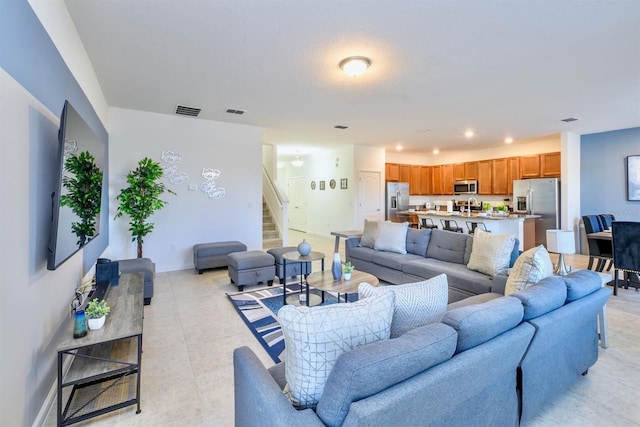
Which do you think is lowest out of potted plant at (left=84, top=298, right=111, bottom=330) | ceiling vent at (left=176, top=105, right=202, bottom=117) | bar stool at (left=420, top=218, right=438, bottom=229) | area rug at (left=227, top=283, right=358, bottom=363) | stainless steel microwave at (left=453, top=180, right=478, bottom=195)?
area rug at (left=227, top=283, right=358, bottom=363)

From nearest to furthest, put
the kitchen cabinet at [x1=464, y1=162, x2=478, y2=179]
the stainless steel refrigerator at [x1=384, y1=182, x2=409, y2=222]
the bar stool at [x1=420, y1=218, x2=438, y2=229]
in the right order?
the bar stool at [x1=420, y1=218, x2=438, y2=229]
the stainless steel refrigerator at [x1=384, y1=182, x2=409, y2=222]
the kitchen cabinet at [x1=464, y1=162, x2=478, y2=179]

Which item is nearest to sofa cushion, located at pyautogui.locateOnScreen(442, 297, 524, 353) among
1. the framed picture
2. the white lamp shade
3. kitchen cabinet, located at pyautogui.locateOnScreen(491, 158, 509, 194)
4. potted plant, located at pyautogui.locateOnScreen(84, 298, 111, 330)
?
the white lamp shade

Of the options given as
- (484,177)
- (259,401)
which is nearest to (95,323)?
(259,401)

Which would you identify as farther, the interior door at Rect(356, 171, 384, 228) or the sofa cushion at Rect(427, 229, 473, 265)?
the interior door at Rect(356, 171, 384, 228)

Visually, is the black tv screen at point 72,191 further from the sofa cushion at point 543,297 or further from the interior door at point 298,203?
the interior door at point 298,203

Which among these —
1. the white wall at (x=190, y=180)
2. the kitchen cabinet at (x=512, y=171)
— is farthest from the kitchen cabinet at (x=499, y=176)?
the white wall at (x=190, y=180)

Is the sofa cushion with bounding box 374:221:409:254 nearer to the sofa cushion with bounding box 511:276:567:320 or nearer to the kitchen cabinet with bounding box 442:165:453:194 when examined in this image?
the sofa cushion with bounding box 511:276:567:320

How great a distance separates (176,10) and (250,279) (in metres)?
3.14

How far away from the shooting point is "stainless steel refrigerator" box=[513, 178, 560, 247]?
6977 mm

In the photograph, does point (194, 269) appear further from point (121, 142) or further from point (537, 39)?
point (537, 39)

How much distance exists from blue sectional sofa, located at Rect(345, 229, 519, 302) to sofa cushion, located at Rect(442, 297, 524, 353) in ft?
Answer: 5.49

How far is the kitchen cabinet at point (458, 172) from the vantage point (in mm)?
9602

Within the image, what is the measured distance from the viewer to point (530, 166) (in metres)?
7.95

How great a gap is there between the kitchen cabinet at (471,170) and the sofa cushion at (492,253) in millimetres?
6560
